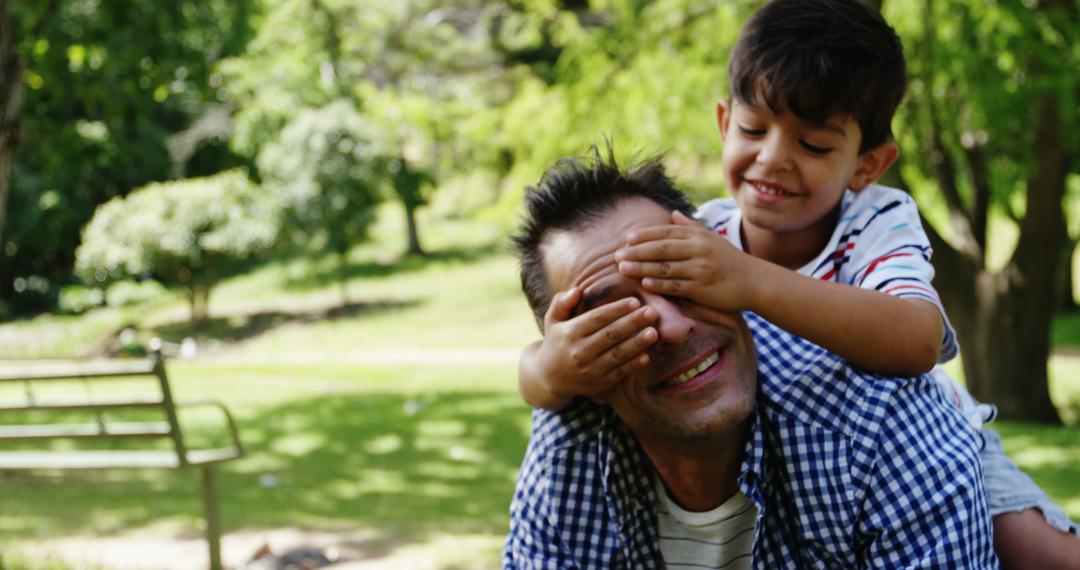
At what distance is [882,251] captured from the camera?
2.47m

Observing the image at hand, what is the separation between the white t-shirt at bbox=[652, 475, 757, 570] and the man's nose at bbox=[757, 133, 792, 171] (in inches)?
34.9

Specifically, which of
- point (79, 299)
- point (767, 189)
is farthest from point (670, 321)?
point (79, 299)

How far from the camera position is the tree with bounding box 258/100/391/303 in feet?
89.6

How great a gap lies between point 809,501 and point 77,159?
8.30 metres

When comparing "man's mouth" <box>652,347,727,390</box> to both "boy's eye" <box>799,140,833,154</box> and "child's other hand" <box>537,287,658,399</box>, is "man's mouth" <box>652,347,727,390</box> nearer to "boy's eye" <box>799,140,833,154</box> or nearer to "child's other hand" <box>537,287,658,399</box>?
"child's other hand" <box>537,287,658,399</box>

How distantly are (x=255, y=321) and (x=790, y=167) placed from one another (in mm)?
26127

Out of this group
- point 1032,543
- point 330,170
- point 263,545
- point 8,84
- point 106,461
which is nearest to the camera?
point 1032,543

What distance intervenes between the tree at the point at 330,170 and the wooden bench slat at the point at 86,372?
2164 centimetres

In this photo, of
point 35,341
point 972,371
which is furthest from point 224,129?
point 972,371

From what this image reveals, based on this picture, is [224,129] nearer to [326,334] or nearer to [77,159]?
[326,334]

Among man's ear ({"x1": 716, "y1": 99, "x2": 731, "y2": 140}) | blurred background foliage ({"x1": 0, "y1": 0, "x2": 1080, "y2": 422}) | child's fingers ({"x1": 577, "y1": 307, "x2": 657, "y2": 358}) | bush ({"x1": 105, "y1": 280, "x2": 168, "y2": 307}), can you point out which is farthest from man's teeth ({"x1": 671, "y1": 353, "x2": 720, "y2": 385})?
bush ({"x1": 105, "y1": 280, "x2": 168, "y2": 307})

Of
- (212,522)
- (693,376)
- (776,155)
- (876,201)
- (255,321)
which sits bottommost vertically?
(255,321)

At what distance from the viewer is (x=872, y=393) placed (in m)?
2.05

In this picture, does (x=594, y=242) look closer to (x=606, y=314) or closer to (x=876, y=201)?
(x=606, y=314)
